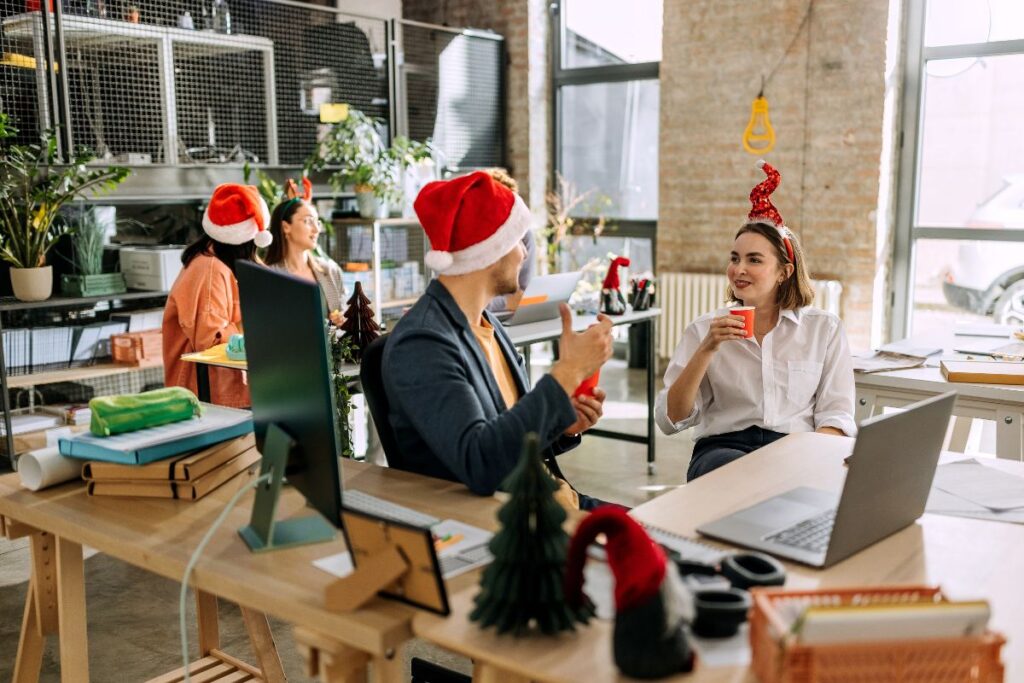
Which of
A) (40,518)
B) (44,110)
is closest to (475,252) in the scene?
(40,518)

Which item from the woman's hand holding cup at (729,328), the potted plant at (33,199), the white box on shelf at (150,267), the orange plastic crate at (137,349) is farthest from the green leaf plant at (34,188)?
the woman's hand holding cup at (729,328)

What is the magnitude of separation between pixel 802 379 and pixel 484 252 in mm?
1175

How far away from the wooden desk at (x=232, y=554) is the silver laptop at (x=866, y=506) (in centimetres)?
49

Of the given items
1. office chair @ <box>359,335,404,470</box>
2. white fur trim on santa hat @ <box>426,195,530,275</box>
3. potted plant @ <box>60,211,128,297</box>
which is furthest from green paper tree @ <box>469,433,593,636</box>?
potted plant @ <box>60,211,128,297</box>

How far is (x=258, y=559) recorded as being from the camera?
1.64m

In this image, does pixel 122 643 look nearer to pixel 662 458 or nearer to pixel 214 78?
pixel 662 458

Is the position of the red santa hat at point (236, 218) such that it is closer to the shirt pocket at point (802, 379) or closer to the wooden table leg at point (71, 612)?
the wooden table leg at point (71, 612)

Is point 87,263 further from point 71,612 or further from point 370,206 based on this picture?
point 71,612

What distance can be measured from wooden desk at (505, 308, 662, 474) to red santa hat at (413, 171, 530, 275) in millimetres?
1855

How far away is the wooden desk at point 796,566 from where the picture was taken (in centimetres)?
127

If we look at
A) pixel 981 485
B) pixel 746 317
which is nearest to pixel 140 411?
pixel 746 317

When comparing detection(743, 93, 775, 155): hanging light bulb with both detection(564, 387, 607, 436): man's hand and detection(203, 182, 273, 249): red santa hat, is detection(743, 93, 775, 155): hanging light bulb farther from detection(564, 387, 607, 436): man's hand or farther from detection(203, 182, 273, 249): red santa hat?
detection(564, 387, 607, 436): man's hand

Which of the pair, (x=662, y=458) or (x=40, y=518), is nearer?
(x=40, y=518)

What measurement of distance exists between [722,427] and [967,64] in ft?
13.2
